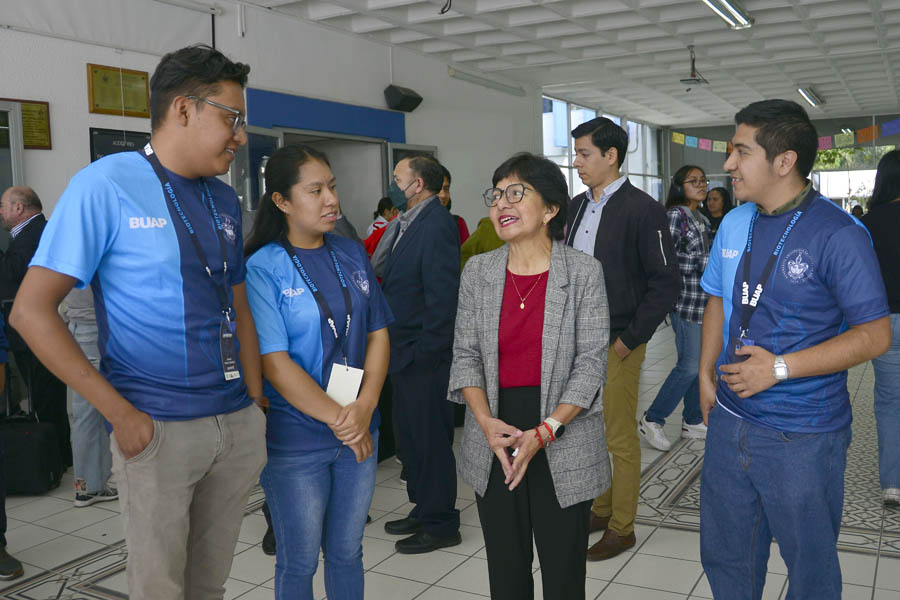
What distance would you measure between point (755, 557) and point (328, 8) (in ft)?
21.9

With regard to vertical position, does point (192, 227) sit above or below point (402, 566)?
above

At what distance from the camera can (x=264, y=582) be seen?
310cm

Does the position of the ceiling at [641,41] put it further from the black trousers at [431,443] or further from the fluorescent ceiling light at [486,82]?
the black trousers at [431,443]

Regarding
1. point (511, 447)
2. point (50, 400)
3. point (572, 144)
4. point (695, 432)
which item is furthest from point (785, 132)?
point (572, 144)

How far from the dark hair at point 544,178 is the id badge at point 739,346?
584 mm

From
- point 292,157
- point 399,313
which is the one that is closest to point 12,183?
point 399,313

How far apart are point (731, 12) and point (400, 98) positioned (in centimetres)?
355

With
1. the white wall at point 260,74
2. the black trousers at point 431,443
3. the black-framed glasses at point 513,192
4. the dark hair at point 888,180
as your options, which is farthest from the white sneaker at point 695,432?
the white wall at point 260,74

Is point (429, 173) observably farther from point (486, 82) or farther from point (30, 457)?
point (486, 82)

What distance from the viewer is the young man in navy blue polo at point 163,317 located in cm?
158

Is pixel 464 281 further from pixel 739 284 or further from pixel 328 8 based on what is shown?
pixel 328 8

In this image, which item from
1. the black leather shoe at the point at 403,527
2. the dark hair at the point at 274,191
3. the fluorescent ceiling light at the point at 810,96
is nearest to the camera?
the dark hair at the point at 274,191

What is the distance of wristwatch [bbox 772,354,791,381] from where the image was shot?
187cm

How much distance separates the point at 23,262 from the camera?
4258 mm
